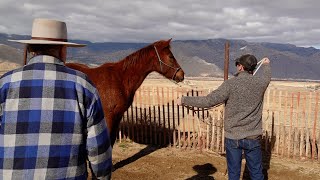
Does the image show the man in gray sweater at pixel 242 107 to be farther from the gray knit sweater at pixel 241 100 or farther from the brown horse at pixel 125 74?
the brown horse at pixel 125 74

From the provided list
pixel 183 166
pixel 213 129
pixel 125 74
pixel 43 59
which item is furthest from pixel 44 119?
pixel 213 129

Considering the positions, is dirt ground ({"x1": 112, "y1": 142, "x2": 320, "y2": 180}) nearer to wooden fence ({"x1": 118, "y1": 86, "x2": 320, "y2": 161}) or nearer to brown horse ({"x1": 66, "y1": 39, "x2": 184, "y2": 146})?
wooden fence ({"x1": 118, "y1": 86, "x2": 320, "y2": 161})

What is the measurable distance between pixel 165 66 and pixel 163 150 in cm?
308

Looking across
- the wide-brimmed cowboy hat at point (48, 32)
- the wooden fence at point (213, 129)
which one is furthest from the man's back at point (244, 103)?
the wooden fence at point (213, 129)

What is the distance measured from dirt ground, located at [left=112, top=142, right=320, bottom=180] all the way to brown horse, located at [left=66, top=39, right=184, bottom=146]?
1497 millimetres

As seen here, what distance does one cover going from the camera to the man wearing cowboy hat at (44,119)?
1.91 m

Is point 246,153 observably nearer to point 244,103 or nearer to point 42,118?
point 244,103

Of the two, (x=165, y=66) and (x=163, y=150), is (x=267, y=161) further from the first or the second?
(x=165, y=66)

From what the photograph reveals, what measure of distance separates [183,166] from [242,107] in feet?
13.1

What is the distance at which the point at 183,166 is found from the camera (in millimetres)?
7816

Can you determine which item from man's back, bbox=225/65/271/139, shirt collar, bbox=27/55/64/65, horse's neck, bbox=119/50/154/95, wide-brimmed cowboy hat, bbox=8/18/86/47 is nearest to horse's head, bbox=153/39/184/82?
horse's neck, bbox=119/50/154/95

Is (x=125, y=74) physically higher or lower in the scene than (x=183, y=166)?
higher

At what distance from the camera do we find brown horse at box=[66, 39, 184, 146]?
6418 mm

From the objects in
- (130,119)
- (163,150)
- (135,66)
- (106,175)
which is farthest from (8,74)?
(130,119)
